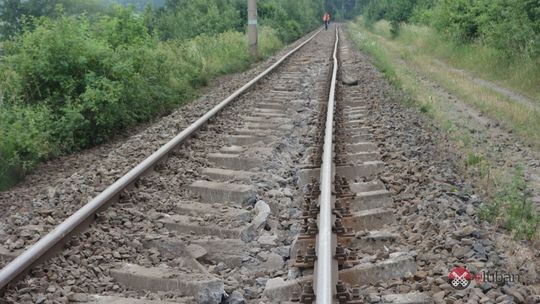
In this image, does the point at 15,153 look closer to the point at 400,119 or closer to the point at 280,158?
the point at 280,158

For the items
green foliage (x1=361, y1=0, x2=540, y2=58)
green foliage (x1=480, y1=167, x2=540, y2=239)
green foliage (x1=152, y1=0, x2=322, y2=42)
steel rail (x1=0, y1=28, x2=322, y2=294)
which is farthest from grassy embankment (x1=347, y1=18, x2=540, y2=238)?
green foliage (x1=152, y1=0, x2=322, y2=42)

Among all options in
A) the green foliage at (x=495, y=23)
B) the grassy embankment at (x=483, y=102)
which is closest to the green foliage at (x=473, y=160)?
the grassy embankment at (x=483, y=102)

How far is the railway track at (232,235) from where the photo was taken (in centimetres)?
343

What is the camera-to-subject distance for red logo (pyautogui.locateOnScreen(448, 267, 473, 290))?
3.32 m

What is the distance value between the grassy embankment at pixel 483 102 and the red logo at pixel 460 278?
36.1 inches

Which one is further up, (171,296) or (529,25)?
(529,25)

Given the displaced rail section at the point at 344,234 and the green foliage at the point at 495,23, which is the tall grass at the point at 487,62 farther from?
the displaced rail section at the point at 344,234

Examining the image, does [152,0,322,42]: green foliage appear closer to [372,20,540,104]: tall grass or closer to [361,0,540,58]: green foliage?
[372,20,540,104]: tall grass

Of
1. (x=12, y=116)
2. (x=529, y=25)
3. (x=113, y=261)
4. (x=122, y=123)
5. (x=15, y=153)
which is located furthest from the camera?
(x=529, y=25)

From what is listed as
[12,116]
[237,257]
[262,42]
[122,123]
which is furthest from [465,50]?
[237,257]

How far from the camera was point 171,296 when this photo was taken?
11.3 feet

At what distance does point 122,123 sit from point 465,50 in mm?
13933

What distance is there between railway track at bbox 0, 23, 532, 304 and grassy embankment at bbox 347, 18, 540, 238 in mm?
976

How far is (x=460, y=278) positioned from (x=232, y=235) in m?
1.76
